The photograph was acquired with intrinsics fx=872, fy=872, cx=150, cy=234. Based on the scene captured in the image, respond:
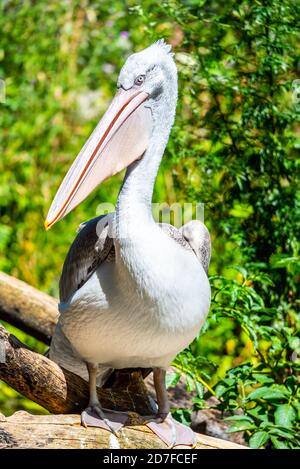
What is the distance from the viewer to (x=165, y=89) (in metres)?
2.43

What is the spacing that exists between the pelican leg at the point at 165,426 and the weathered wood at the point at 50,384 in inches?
5.6

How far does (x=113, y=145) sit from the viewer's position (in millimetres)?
2367

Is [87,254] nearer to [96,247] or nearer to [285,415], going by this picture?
[96,247]

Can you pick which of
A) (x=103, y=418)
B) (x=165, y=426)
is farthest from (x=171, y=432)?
(x=103, y=418)

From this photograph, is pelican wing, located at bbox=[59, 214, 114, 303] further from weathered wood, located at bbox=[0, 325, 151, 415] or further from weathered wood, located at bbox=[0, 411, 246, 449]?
weathered wood, located at bbox=[0, 411, 246, 449]

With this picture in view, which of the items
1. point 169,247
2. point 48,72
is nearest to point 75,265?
point 169,247

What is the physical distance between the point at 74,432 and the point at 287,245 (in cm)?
123

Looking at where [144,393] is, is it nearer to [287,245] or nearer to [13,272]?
[287,245]

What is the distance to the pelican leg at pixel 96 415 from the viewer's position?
243 cm

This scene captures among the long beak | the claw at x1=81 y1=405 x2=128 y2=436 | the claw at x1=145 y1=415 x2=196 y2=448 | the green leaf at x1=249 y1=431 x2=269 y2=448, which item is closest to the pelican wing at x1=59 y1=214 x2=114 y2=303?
the long beak

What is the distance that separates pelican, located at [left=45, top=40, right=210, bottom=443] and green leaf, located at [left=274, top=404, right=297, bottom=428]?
0.38 m

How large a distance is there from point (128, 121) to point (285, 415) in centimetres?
99

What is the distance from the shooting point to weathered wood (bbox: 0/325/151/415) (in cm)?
232

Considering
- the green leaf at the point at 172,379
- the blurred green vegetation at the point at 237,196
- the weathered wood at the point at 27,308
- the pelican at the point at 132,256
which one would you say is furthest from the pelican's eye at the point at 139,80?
the weathered wood at the point at 27,308
